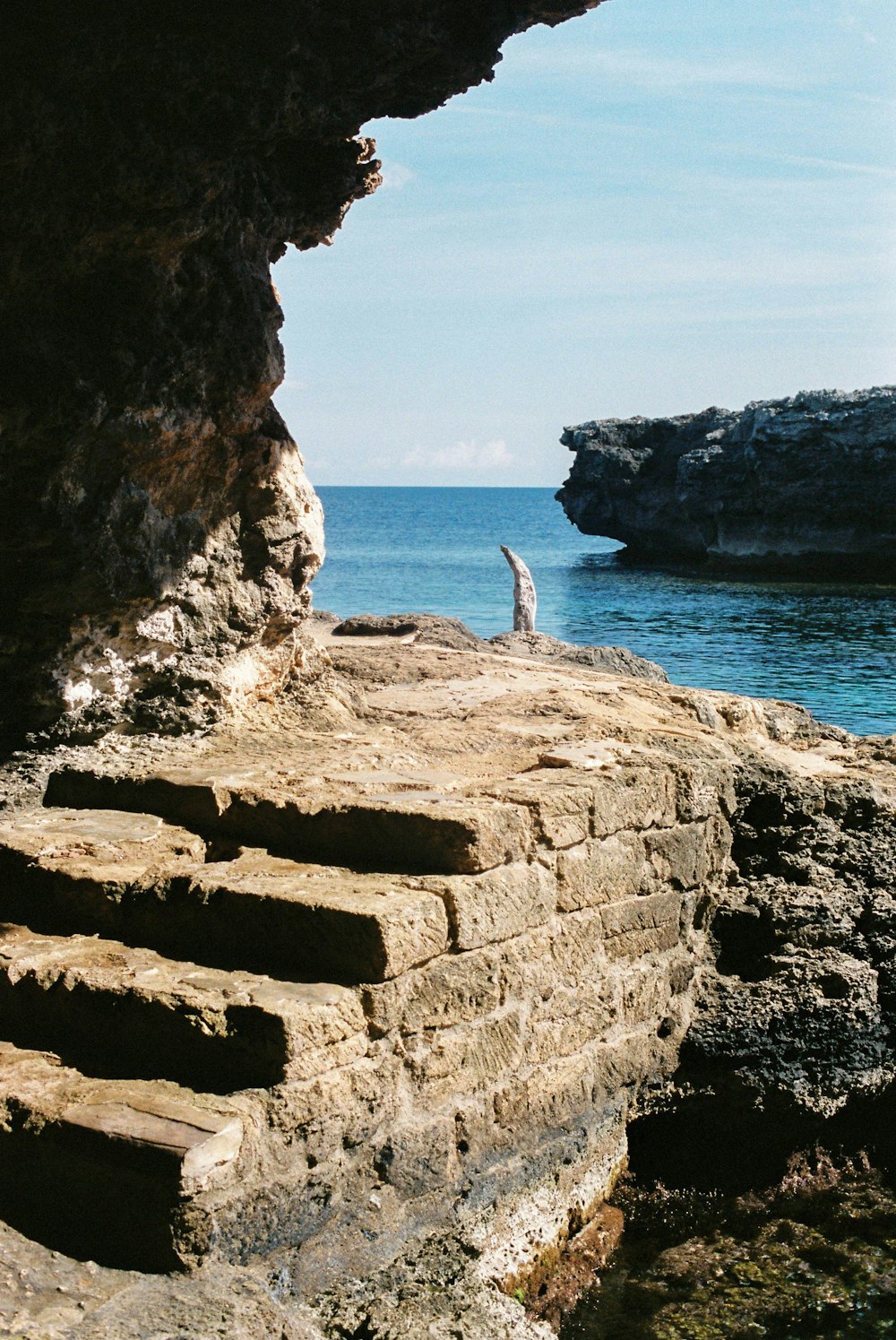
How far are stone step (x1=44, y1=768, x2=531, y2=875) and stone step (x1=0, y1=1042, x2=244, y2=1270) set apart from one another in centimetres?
119

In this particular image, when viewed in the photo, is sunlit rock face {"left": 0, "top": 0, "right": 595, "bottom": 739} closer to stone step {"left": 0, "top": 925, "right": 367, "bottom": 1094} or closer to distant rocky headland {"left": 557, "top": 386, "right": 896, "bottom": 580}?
stone step {"left": 0, "top": 925, "right": 367, "bottom": 1094}

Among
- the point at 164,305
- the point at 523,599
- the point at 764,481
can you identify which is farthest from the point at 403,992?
the point at 764,481

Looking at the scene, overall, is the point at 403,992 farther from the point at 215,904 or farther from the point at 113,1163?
the point at 113,1163

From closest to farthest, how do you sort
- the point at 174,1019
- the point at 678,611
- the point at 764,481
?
the point at 174,1019
the point at 678,611
the point at 764,481

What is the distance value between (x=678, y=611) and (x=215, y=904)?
112 ft

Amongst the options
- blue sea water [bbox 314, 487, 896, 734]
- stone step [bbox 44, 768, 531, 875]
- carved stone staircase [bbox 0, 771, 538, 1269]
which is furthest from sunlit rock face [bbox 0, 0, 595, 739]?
blue sea water [bbox 314, 487, 896, 734]

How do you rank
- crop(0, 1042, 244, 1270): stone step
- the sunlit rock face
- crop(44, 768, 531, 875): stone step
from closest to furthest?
crop(0, 1042, 244, 1270): stone step < crop(44, 768, 531, 875): stone step < the sunlit rock face

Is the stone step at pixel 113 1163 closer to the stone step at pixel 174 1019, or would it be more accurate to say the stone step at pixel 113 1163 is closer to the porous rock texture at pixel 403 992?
the porous rock texture at pixel 403 992

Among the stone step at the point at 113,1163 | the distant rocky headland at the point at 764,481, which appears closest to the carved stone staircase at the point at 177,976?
the stone step at the point at 113,1163

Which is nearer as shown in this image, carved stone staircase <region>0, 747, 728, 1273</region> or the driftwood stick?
carved stone staircase <region>0, 747, 728, 1273</region>

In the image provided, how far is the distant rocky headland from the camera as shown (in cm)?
4306

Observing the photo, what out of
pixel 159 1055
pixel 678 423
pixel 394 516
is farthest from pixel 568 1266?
pixel 394 516

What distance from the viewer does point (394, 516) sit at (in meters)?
112

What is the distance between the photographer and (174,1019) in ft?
12.8
